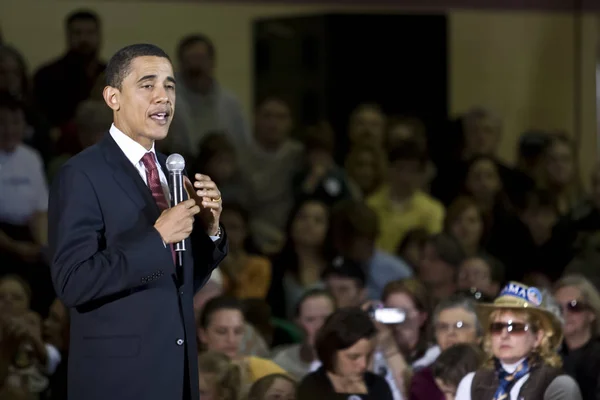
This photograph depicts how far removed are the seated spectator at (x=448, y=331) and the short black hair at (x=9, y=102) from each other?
2.60 m

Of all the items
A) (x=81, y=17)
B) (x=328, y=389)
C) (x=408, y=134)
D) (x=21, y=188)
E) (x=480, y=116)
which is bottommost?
(x=328, y=389)

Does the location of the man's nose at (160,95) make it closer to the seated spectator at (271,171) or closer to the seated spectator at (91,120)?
the seated spectator at (91,120)

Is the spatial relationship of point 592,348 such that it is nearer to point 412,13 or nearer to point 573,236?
point 573,236

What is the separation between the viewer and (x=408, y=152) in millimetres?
7551

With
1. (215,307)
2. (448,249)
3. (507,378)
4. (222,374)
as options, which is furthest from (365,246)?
(507,378)

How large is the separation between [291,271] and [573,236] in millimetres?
1689

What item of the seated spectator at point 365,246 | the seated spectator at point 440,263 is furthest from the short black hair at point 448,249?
the seated spectator at point 365,246

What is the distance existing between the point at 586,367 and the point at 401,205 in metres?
2.56

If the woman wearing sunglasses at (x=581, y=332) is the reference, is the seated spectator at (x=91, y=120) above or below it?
above

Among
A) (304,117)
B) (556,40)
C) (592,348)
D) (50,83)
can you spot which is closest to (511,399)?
(592,348)

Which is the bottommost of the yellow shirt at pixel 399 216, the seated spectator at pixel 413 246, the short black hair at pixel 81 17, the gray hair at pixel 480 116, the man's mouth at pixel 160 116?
the seated spectator at pixel 413 246

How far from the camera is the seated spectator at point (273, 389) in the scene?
4.80 metres

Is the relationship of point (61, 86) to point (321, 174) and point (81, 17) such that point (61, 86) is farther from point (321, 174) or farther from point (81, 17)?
point (321, 174)

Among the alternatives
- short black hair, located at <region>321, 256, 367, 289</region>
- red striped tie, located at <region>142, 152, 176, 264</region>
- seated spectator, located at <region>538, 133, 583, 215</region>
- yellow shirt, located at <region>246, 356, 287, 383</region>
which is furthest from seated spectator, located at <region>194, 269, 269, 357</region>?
seated spectator, located at <region>538, 133, 583, 215</region>
